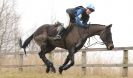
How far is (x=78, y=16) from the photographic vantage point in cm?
1455

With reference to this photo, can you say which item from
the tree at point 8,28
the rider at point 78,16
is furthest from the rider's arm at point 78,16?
the tree at point 8,28

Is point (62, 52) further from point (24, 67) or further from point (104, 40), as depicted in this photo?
point (104, 40)

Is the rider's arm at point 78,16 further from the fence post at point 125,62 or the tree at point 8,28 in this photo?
the tree at point 8,28

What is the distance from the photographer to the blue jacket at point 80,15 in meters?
14.5

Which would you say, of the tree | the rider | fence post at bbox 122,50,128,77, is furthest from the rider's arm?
the tree

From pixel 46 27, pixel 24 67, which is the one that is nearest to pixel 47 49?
pixel 46 27

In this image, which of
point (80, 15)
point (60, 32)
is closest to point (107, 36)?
point (80, 15)

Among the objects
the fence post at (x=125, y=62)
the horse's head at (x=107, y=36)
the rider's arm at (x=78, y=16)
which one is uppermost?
the rider's arm at (x=78, y=16)

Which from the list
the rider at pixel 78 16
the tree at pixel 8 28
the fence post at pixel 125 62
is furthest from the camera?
the tree at pixel 8 28

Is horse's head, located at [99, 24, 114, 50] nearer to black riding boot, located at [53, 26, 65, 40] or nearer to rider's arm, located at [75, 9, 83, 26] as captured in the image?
rider's arm, located at [75, 9, 83, 26]

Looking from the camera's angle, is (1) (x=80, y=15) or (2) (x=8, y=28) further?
(2) (x=8, y=28)

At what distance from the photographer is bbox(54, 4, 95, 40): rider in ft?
47.4

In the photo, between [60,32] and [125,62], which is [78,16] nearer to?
[60,32]

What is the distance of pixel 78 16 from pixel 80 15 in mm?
74
